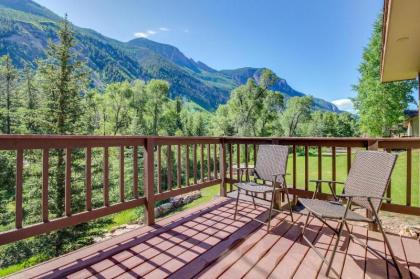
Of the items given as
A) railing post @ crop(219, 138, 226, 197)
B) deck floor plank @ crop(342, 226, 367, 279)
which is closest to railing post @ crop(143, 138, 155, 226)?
railing post @ crop(219, 138, 226, 197)

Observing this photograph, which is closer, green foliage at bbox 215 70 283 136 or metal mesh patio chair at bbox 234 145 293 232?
metal mesh patio chair at bbox 234 145 293 232

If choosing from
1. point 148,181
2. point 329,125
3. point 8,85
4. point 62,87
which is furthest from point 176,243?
point 329,125

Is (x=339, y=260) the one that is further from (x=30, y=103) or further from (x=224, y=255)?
(x=30, y=103)

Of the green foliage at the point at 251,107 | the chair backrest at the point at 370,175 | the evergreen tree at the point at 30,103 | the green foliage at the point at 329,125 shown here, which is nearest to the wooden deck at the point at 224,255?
the chair backrest at the point at 370,175

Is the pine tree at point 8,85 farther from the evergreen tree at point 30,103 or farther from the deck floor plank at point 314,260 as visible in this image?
the deck floor plank at point 314,260

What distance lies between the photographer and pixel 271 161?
3592mm

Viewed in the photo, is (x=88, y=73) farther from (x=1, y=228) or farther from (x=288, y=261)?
(x=288, y=261)

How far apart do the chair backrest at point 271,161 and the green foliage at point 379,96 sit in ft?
47.0

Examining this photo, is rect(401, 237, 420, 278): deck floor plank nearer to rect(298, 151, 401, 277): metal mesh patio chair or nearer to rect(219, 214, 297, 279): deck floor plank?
rect(298, 151, 401, 277): metal mesh patio chair

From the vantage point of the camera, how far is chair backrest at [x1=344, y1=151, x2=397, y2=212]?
2240mm

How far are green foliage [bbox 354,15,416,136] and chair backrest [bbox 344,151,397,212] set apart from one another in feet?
48.3

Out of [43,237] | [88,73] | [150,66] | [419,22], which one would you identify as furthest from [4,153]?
[150,66]

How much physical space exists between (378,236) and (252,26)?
80.1ft

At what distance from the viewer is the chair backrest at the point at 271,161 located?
3398mm
